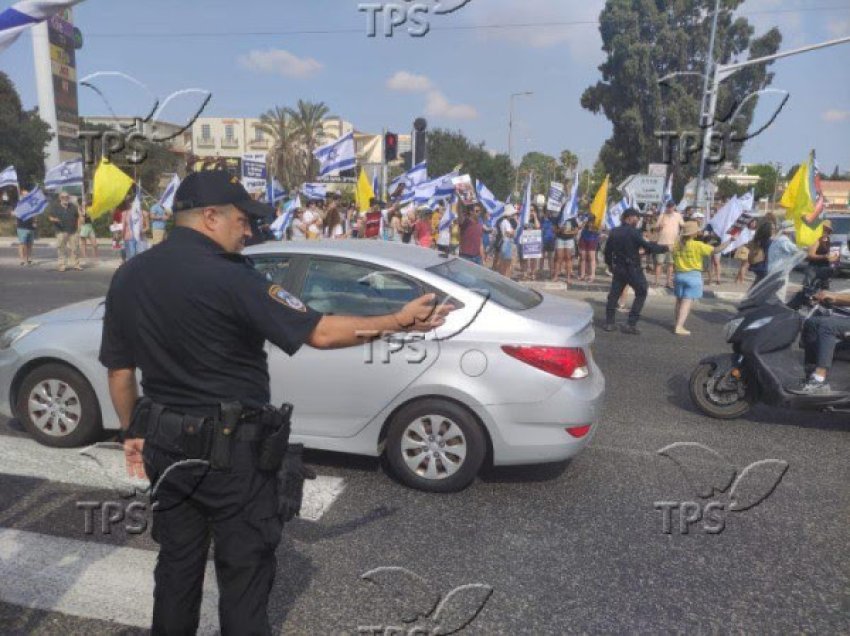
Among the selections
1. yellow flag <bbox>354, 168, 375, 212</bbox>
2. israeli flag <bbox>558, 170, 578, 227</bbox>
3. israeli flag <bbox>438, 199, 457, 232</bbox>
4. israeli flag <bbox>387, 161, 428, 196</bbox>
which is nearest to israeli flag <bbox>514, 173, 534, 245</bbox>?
israeli flag <bbox>558, 170, 578, 227</bbox>

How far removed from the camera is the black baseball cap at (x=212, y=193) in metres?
2.11

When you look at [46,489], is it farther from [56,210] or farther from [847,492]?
[56,210]

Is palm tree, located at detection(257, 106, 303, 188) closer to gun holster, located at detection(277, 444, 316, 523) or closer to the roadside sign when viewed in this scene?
the roadside sign

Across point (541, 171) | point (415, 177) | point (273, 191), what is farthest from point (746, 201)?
Answer: point (541, 171)

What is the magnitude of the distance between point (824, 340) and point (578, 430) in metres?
2.55

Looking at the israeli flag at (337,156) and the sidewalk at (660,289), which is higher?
the israeli flag at (337,156)

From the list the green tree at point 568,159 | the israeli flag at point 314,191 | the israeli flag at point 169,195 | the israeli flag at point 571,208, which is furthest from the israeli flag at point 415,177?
the green tree at point 568,159

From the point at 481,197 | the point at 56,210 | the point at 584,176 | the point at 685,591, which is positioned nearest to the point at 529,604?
the point at 685,591

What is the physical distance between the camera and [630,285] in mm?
9281

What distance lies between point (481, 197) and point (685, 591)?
42.0ft

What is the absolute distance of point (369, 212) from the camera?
13.9 metres

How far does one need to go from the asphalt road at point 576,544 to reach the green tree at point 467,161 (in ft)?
175

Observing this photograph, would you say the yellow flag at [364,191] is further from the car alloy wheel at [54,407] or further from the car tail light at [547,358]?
the car tail light at [547,358]

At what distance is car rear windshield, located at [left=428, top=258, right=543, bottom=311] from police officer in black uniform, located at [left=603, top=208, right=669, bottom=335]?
4770mm
